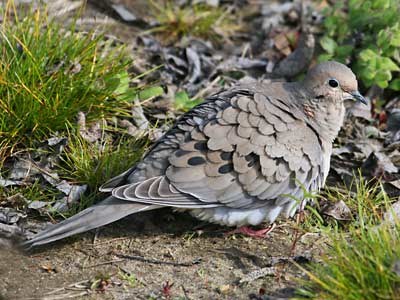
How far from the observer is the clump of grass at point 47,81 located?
17.2ft

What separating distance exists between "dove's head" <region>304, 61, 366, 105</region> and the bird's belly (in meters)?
0.79

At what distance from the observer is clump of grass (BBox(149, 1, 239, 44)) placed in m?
7.09

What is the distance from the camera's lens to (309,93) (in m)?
5.12

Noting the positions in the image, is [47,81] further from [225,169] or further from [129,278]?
[129,278]

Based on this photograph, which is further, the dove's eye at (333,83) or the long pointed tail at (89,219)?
the dove's eye at (333,83)

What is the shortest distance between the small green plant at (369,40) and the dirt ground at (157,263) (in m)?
1.70

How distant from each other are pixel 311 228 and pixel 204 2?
10.8 feet

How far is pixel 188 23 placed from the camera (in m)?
7.12

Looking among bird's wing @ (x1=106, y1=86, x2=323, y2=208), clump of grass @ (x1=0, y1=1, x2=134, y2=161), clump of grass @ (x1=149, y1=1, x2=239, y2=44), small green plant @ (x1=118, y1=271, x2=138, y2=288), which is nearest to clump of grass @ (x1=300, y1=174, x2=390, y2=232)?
bird's wing @ (x1=106, y1=86, x2=323, y2=208)

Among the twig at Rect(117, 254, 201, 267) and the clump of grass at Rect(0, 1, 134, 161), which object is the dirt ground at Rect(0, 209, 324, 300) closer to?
the twig at Rect(117, 254, 201, 267)

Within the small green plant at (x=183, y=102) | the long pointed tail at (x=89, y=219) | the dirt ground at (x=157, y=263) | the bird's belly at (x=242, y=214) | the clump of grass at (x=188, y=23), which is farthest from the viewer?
the clump of grass at (x=188, y=23)

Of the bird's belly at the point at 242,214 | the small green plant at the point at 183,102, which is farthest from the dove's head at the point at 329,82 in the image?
the small green plant at the point at 183,102

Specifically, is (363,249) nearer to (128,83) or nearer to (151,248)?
(151,248)

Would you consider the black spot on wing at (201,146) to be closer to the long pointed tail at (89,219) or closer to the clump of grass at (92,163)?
the long pointed tail at (89,219)
